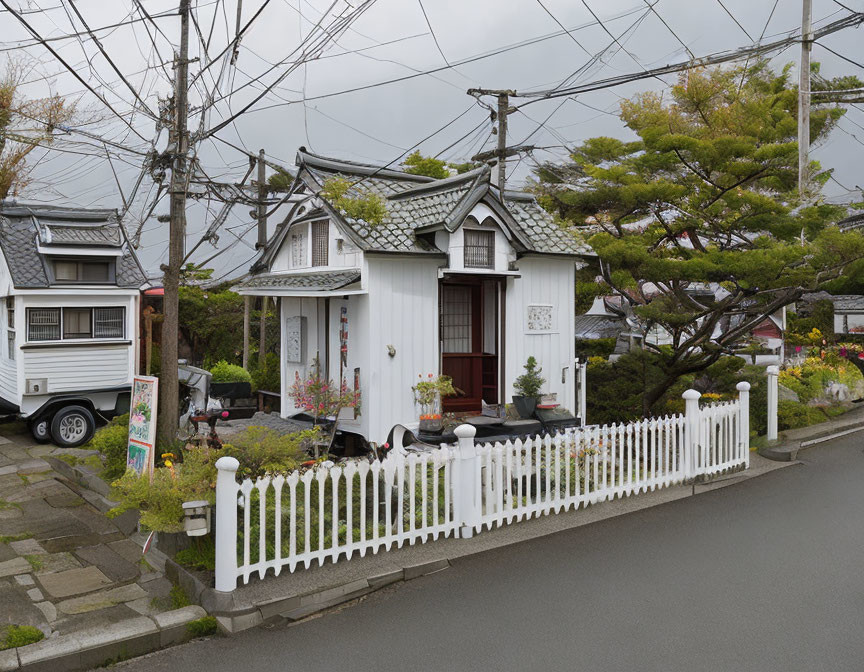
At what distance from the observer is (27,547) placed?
831cm

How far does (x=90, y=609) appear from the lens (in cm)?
652

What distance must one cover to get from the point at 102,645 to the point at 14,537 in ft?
13.2

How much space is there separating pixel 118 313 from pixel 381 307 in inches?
273

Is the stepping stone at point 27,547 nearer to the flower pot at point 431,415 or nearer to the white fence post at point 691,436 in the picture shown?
the flower pot at point 431,415

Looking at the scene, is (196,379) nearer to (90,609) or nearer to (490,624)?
(90,609)

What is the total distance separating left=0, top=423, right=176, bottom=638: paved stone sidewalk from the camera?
6402 millimetres

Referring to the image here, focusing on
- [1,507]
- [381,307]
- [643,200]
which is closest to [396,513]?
[381,307]

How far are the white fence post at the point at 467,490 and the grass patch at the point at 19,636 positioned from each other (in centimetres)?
431

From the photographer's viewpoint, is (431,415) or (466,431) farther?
(431,415)

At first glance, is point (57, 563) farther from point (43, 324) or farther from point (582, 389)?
point (582, 389)

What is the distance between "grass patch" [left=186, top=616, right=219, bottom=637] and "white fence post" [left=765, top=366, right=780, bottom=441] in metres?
11.4

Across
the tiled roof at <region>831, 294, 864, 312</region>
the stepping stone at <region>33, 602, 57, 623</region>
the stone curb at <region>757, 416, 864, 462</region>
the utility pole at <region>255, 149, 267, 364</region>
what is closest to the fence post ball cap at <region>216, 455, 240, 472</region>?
the stepping stone at <region>33, 602, 57, 623</region>

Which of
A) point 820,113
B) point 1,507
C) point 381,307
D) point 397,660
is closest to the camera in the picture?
point 397,660

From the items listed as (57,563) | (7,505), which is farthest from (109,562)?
(7,505)
